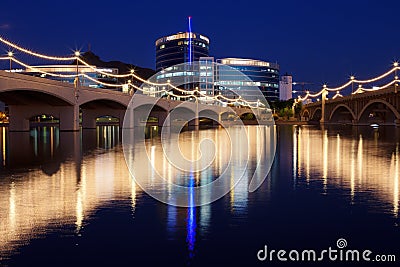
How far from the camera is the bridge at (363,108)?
2689 inches

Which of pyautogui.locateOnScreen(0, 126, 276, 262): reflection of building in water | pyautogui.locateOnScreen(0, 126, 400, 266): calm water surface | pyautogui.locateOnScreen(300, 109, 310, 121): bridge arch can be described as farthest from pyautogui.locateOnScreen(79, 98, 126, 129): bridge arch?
pyautogui.locateOnScreen(300, 109, 310, 121): bridge arch

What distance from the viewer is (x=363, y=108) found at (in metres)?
80.8

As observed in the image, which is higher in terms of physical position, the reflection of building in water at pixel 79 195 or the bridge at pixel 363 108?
the bridge at pixel 363 108

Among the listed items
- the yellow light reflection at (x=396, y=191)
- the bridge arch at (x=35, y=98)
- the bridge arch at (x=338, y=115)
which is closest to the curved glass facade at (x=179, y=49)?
the bridge arch at (x=338, y=115)

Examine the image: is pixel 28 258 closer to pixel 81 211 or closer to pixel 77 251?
pixel 77 251

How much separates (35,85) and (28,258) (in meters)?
37.8

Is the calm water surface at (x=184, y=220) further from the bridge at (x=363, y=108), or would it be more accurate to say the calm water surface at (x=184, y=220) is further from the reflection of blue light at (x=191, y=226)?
the bridge at (x=363, y=108)

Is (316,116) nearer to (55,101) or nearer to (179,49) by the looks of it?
(179,49)

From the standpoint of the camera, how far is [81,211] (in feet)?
34.7

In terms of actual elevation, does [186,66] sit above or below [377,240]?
above

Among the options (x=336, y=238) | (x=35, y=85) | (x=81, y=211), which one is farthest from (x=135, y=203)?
(x=35, y=85)

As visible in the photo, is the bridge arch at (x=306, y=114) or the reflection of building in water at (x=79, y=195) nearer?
the reflection of building in water at (x=79, y=195)

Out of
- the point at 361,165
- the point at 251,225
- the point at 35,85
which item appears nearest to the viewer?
the point at 251,225

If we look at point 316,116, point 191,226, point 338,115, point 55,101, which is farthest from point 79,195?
point 316,116
